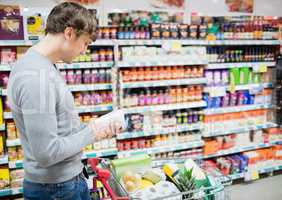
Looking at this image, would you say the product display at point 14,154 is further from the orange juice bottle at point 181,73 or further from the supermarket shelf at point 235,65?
the supermarket shelf at point 235,65

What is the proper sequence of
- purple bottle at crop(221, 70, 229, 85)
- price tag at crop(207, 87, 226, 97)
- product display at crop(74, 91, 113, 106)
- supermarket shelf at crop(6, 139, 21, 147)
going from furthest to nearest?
purple bottle at crop(221, 70, 229, 85)
price tag at crop(207, 87, 226, 97)
product display at crop(74, 91, 113, 106)
supermarket shelf at crop(6, 139, 21, 147)

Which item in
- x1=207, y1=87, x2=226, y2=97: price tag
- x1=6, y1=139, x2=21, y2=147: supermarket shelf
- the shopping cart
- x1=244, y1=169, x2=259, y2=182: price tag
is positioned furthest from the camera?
x1=244, y1=169, x2=259, y2=182: price tag

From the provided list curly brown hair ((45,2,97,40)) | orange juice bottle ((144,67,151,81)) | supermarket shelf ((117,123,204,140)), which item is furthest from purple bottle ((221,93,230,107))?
curly brown hair ((45,2,97,40))

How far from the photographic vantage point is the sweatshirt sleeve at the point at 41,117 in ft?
4.03

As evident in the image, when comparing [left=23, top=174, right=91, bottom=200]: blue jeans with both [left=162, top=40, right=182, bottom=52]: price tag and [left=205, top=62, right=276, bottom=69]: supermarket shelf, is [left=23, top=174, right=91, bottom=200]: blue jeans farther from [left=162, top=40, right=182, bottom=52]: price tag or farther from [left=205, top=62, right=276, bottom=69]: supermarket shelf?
[left=205, top=62, right=276, bottom=69]: supermarket shelf

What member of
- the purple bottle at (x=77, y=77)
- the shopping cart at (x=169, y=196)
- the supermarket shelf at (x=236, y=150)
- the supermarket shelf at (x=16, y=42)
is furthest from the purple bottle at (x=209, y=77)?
the supermarket shelf at (x=16, y=42)

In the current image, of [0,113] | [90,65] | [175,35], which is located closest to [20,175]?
[0,113]

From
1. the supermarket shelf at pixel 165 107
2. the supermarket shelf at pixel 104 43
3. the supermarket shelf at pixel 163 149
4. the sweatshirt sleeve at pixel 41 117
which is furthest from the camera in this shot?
the supermarket shelf at pixel 163 149

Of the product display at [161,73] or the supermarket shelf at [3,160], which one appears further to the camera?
the product display at [161,73]

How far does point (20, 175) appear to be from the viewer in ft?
10.2

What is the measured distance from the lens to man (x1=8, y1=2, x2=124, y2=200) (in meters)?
1.25

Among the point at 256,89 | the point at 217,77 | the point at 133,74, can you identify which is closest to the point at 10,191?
the point at 133,74

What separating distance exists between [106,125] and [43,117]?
1.33 feet

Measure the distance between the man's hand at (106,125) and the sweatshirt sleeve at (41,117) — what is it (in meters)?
0.22
